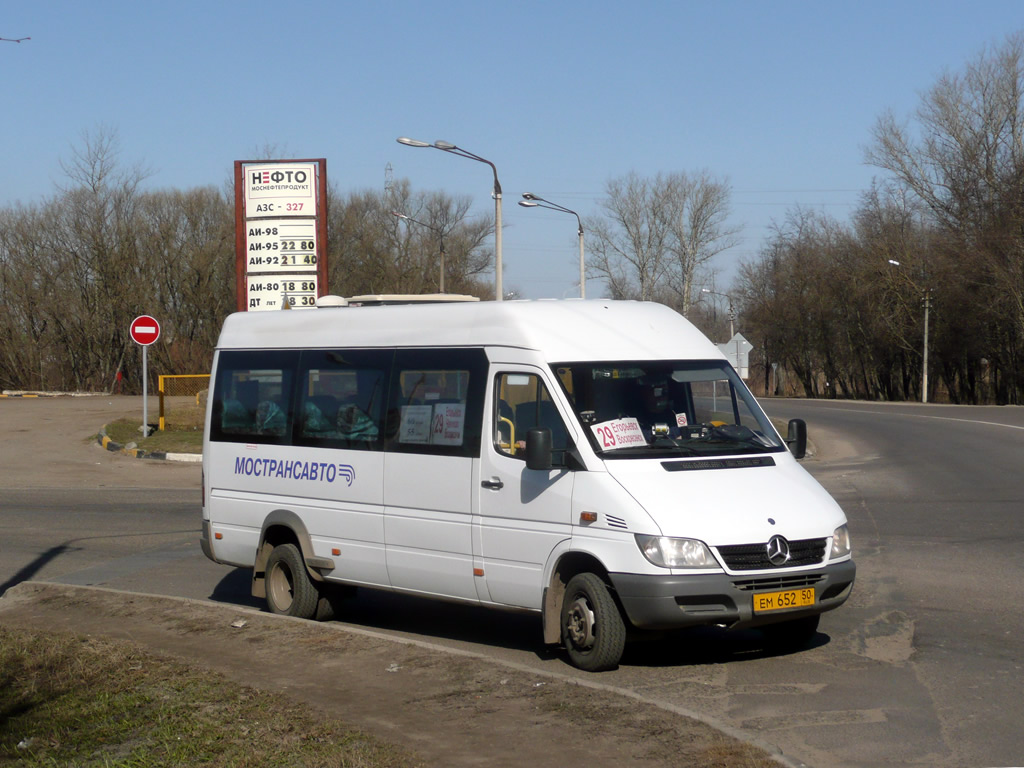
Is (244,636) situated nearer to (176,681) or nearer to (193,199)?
(176,681)

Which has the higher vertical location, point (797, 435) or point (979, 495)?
point (797, 435)

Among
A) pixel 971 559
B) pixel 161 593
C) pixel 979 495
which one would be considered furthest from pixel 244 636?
pixel 979 495

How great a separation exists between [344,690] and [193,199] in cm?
5476

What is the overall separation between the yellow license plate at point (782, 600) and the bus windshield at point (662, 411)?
1036 millimetres

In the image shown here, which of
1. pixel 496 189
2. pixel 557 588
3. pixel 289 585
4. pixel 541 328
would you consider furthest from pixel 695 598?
pixel 496 189

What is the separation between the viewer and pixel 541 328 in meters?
7.91

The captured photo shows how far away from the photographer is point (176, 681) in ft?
21.6

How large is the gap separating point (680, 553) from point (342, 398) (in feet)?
11.3

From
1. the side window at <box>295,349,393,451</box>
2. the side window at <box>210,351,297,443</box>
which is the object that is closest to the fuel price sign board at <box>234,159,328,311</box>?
the side window at <box>210,351,297,443</box>

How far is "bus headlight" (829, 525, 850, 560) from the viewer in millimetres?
7222

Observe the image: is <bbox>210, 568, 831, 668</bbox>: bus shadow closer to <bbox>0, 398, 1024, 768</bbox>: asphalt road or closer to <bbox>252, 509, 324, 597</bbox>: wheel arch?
<bbox>0, 398, 1024, 768</bbox>: asphalt road

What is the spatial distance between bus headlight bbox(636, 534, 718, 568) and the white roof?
5.10 feet

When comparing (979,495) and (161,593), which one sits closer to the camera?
(161,593)

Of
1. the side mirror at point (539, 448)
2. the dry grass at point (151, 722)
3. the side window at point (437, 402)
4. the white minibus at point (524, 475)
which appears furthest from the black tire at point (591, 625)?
the dry grass at point (151, 722)
